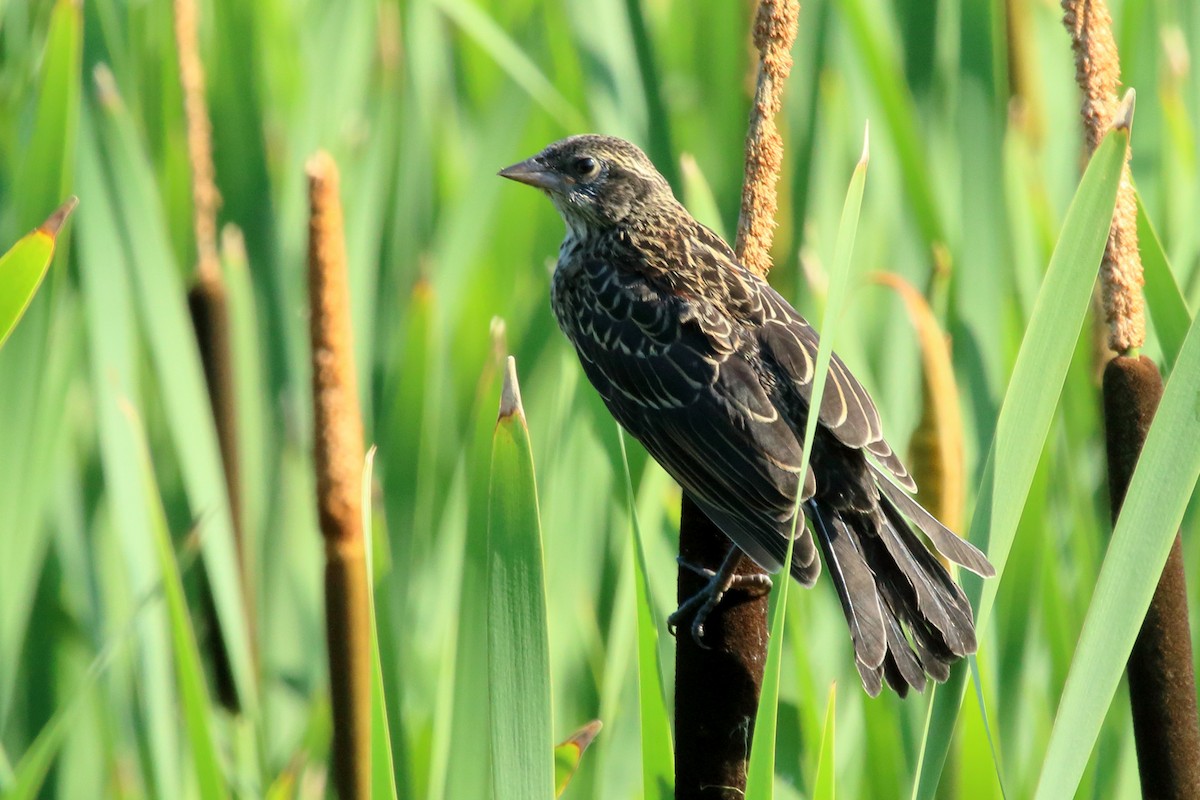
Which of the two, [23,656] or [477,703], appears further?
[23,656]

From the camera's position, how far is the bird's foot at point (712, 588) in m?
1.55

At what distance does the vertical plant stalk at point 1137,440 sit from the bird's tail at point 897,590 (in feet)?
0.62

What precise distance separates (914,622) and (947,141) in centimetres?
135

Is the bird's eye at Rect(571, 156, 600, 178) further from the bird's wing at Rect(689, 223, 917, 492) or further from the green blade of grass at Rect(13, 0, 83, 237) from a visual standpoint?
the green blade of grass at Rect(13, 0, 83, 237)

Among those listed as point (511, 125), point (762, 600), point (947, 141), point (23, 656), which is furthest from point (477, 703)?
point (947, 141)

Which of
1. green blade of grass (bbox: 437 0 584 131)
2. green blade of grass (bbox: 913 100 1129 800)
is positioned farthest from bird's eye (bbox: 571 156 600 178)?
green blade of grass (bbox: 913 100 1129 800)

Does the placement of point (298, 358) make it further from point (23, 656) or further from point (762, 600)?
point (762, 600)

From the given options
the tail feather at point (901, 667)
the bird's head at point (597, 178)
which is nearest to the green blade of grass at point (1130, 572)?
the tail feather at point (901, 667)

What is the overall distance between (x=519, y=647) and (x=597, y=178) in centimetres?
140

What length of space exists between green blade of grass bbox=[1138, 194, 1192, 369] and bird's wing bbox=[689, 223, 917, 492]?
0.35 meters

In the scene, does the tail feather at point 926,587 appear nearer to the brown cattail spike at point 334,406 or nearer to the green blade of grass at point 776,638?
the green blade of grass at point 776,638

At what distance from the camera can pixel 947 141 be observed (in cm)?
261

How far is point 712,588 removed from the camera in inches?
64.1

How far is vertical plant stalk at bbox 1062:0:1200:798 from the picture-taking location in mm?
1363
